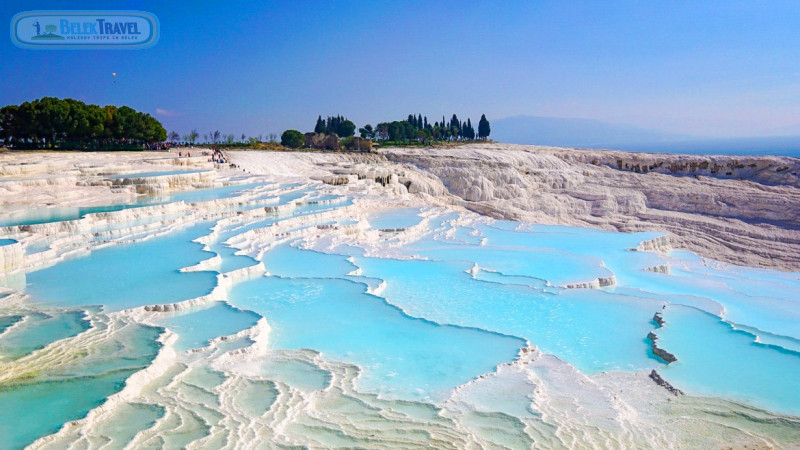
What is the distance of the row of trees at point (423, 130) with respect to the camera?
45094 millimetres

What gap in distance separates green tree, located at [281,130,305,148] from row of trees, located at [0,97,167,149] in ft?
33.1

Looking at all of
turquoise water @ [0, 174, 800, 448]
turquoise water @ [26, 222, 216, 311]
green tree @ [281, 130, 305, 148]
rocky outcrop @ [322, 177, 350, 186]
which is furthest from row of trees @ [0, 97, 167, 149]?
turquoise water @ [26, 222, 216, 311]

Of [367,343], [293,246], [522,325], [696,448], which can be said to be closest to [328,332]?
[367,343]

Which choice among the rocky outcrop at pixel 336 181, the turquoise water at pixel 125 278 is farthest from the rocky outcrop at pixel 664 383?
the rocky outcrop at pixel 336 181

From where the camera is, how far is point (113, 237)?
970cm

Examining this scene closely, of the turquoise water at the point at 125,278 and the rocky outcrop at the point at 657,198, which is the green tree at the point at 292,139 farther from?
the turquoise water at the point at 125,278

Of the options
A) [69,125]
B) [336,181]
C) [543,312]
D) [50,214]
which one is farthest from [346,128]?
[543,312]

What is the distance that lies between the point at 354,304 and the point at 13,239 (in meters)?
5.39

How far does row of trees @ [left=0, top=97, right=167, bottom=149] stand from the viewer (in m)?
24.5

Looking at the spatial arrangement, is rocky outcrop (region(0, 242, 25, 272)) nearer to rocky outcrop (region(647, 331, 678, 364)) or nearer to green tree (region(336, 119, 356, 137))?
rocky outcrop (region(647, 331, 678, 364))

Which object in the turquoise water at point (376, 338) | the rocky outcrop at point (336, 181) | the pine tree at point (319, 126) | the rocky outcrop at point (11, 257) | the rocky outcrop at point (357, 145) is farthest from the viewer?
the pine tree at point (319, 126)

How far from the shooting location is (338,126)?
46000mm

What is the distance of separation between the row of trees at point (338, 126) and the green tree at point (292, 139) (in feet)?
18.6

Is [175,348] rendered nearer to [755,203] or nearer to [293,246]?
[293,246]
